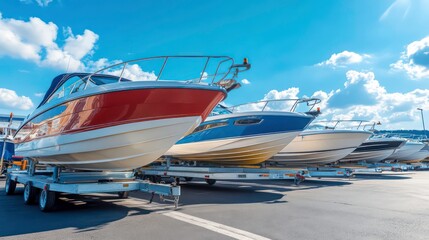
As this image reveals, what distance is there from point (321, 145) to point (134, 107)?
9.48 m

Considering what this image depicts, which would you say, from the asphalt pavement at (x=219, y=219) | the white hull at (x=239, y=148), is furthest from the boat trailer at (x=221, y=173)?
the asphalt pavement at (x=219, y=219)

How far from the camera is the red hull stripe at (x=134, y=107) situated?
5449 millimetres

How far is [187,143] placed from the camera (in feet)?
33.6

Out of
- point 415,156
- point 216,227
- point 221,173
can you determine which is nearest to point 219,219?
point 216,227

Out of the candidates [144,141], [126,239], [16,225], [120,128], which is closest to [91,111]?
[120,128]

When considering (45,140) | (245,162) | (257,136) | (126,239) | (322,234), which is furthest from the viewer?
(245,162)

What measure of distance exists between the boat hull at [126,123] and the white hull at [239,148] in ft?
10.0

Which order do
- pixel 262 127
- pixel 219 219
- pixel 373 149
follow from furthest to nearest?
pixel 373 149 < pixel 262 127 < pixel 219 219

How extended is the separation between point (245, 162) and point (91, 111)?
18.4 ft

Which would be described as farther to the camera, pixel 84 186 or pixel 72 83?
pixel 72 83

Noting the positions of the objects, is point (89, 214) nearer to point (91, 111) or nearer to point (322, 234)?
point (91, 111)

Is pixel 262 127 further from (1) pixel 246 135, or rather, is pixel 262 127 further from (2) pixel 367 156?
(2) pixel 367 156

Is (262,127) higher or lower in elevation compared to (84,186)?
higher

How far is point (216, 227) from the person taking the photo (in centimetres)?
445
